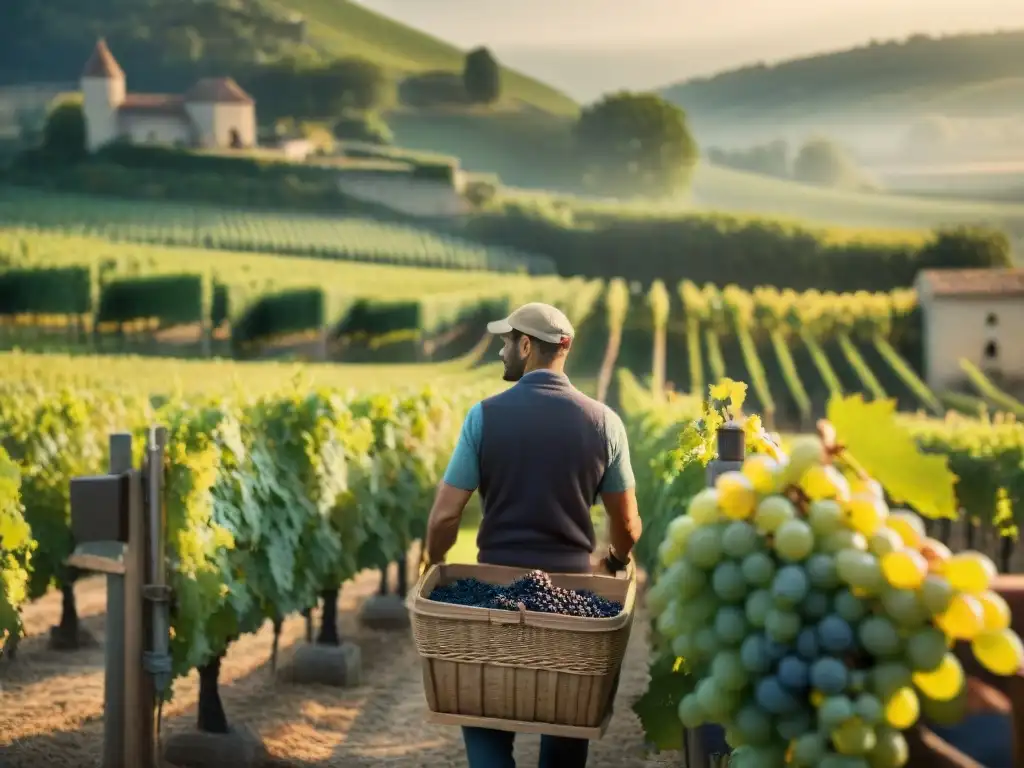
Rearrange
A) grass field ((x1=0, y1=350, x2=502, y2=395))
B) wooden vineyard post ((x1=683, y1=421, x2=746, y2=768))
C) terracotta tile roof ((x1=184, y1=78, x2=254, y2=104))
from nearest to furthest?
1. wooden vineyard post ((x1=683, y1=421, x2=746, y2=768))
2. grass field ((x1=0, y1=350, x2=502, y2=395))
3. terracotta tile roof ((x1=184, y1=78, x2=254, y2=104))

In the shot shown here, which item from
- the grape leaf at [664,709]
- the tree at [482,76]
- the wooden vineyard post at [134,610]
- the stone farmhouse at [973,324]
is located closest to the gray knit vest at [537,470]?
the grape leaf at [664,709]

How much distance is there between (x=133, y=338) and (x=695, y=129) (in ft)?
25.5

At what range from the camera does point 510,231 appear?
786 inches

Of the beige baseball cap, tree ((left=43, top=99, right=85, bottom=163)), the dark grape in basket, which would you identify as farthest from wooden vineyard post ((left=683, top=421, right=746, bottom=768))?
tree ((left=43, top=99, right=85, bottom=163))

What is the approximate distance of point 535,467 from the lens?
3.02m

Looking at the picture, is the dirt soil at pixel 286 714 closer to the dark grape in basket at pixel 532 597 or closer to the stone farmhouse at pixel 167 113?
the dark grape in basket at pixel 532 597

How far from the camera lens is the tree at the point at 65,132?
763 inches

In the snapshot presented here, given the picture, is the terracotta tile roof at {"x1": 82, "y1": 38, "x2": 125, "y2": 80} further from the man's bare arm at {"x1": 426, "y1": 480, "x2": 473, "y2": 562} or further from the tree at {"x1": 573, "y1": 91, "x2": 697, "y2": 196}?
the man's bare arm at {"x1": 426, "y1": 480, "x2": 473, "y2": 562}

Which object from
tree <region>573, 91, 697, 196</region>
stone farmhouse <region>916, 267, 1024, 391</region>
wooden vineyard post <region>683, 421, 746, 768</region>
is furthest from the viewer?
tree <region>573, 91, 697, 196</region>

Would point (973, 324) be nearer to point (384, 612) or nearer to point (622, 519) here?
point (384, 612)

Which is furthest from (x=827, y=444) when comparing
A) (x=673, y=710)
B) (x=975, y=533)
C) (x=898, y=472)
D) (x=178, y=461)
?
(x=975, y=533)

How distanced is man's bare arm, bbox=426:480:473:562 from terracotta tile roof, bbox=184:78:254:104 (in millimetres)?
17218

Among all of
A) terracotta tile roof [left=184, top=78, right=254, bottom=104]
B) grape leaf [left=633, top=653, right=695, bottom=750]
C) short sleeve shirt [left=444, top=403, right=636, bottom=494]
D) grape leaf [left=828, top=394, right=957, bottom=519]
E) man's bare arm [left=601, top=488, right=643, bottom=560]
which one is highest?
terracotta tile roof [left=184, top=78, right=254, bottom=104]

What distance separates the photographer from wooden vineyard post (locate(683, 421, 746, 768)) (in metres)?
2.80
